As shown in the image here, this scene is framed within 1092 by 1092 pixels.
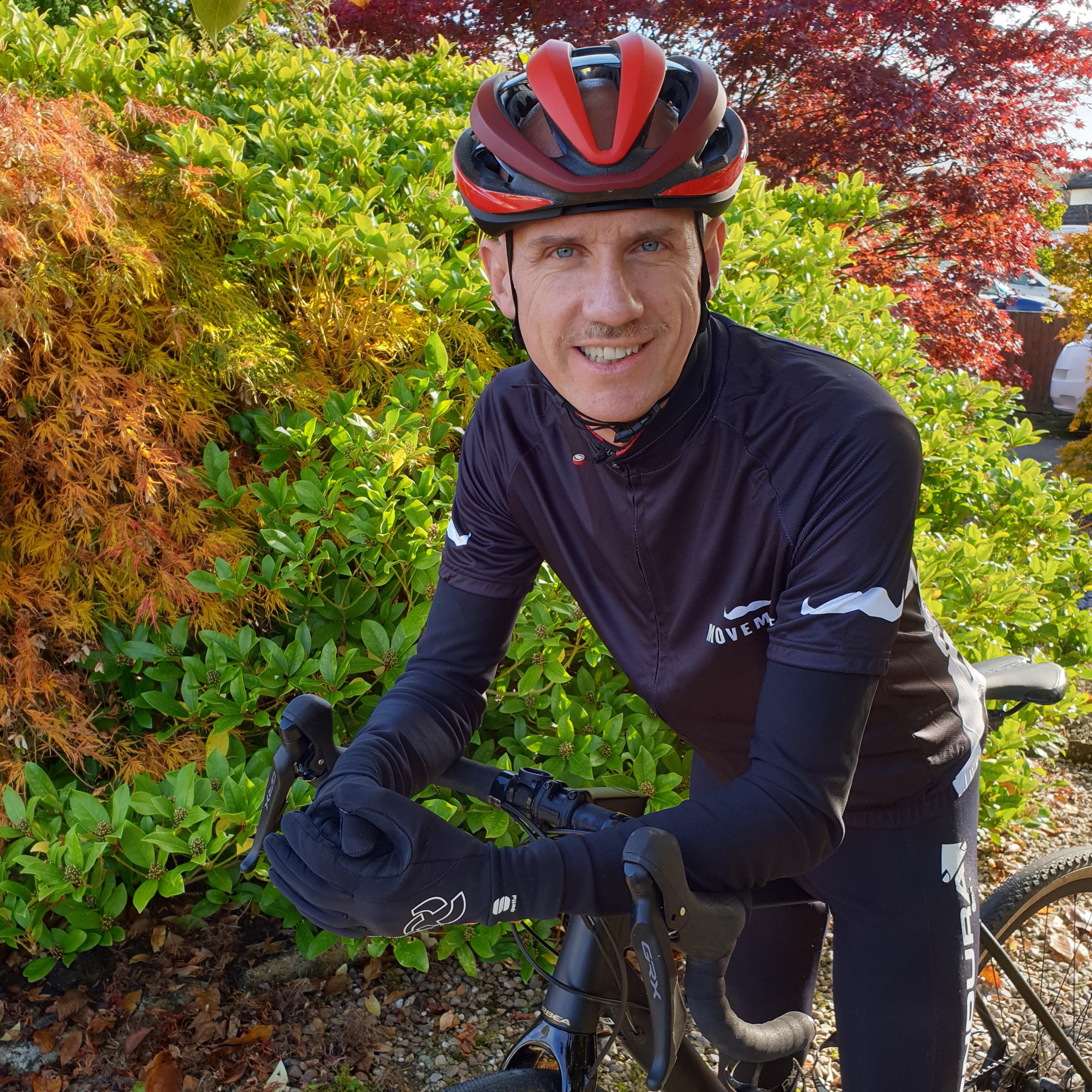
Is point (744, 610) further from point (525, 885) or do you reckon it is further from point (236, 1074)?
point (236, 1074)

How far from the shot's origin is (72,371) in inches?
102

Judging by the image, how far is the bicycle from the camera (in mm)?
1209

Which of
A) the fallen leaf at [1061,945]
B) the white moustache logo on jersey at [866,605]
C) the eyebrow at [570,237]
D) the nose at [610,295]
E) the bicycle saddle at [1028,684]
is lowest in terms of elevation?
the fallen leaf at [1061,945]

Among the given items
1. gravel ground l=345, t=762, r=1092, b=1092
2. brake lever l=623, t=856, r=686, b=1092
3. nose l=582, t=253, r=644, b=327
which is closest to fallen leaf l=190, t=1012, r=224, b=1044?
gravel ground l=345, t=762, r=1092, b=1092

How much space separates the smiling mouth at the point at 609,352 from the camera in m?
1.56

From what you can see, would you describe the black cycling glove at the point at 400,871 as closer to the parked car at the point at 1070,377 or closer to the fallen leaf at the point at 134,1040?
the fallen leaf at the point at 134,1040

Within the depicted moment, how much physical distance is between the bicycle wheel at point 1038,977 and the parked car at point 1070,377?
11.6 m

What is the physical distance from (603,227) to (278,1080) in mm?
2157

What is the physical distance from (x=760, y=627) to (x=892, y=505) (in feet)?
1.01

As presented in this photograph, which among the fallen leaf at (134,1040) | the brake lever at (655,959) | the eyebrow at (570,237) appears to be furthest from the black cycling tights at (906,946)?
the fallen leaf at (134,1040)

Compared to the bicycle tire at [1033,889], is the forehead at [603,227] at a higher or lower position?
higher

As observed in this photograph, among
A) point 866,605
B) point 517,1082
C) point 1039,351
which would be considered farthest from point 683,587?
point 1039,351

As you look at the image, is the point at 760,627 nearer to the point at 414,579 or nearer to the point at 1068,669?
the point at 414,579

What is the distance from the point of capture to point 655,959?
1.17 metres
